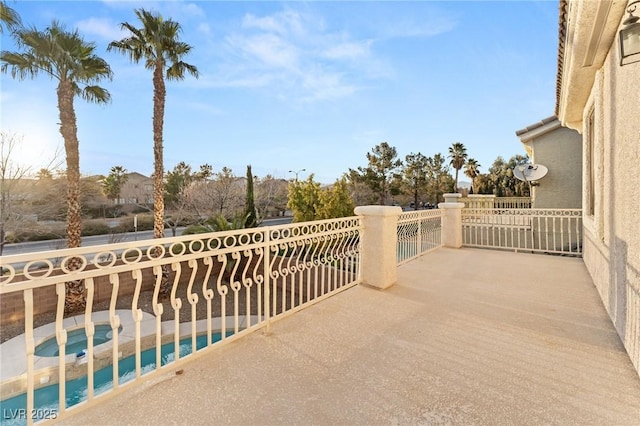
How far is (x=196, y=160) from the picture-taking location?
32.2 metres

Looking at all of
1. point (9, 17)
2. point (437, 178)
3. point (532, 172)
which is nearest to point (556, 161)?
point (532, 172)

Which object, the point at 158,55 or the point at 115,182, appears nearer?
the point at 158,55

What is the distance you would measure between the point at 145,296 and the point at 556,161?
15.4 metres

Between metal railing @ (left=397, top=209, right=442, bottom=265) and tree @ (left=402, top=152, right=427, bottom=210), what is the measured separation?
91.6 ft

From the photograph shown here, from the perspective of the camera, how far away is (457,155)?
112 ft

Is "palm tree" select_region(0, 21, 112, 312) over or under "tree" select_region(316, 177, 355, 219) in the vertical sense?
over

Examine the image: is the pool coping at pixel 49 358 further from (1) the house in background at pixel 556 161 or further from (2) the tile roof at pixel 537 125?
(2) the tile roof at pixel 537 125

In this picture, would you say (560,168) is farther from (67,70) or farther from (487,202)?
(67,70)

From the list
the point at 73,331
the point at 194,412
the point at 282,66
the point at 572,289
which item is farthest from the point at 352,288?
the point at 282,66

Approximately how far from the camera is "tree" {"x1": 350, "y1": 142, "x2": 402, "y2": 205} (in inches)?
1341

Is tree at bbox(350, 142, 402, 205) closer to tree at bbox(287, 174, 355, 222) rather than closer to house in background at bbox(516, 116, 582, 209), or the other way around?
tree at bbox(287, 174, 355, 222)

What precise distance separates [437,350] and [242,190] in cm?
2281

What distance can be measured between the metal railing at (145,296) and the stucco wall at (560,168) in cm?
885

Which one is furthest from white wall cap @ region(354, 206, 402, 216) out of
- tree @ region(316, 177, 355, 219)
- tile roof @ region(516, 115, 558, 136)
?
tile roof @ region(516, 115, 558, 136)
